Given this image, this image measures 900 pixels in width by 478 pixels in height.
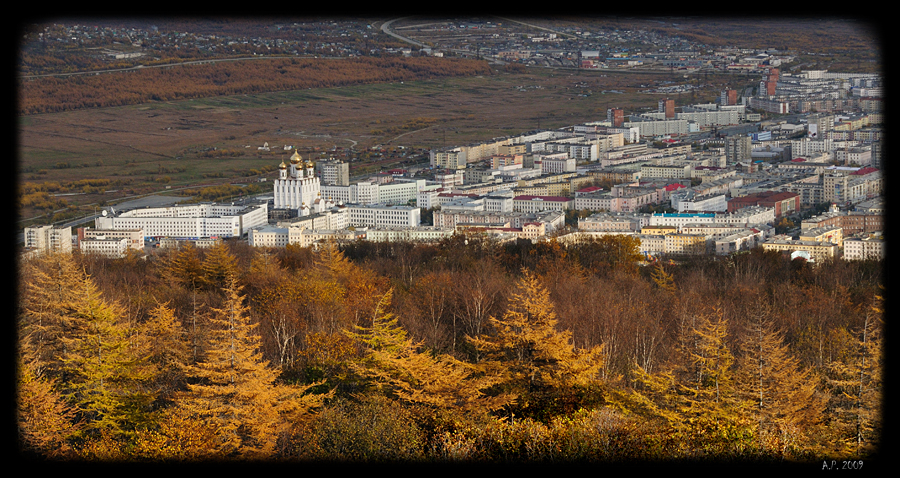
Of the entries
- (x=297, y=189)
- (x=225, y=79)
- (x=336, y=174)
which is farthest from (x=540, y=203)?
(x=225, y=79)

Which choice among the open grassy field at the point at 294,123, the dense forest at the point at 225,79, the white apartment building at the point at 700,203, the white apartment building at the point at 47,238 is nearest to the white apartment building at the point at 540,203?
the white apartment building at the point at 700,203

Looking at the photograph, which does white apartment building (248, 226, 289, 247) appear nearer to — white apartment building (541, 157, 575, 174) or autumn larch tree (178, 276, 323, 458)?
white apartment building (541, 157, 575, 174)

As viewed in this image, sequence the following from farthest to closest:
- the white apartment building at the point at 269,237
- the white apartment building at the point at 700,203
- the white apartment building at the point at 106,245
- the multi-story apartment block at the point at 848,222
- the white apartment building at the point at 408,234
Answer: the white apartment building at the point at 700,203
the white apartment building at the point at 269,237
the white apartment building at the point at 408,234
the white apartment building at the point at 106,245
the multi-story apartment block at the point at 848,222

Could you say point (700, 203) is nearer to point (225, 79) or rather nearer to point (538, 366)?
point (538, 366)

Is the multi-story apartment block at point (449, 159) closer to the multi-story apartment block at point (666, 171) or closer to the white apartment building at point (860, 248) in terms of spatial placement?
the multi-story apartment block at point (666, 171)

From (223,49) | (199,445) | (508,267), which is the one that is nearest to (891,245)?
(199,445)

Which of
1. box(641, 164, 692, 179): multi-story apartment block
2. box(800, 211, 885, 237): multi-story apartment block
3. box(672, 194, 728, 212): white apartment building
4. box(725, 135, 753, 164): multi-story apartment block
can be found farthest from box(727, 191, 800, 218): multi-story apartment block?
box(725, 135, 753, 164): multi-story apartment block
